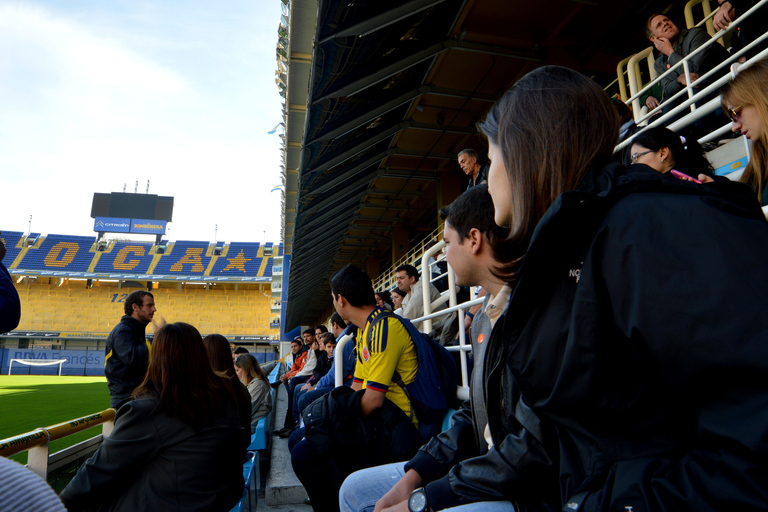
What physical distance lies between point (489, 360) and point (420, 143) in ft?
27.3

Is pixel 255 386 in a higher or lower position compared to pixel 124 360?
lower

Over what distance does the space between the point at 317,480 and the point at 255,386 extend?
8.18ft

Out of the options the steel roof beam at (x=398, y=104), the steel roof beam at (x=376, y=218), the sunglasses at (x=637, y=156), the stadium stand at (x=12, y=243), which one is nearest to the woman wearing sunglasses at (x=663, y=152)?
the sunglasses at (x=637, y=156)

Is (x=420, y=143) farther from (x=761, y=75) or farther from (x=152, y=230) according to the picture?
(x=152, y=230)

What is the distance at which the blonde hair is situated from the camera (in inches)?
61.7

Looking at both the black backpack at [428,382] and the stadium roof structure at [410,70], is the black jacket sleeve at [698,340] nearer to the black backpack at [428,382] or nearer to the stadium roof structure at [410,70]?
the black backpack at [428,382]

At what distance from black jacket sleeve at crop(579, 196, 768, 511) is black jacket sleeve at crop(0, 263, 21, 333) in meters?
2.24

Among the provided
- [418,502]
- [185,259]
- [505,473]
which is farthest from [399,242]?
[185,259]

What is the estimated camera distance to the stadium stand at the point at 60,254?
35.2 m

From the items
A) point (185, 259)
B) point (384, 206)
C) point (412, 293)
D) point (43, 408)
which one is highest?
point (185, 259)

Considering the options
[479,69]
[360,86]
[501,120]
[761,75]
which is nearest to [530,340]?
[501,120]

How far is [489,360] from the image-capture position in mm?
1147

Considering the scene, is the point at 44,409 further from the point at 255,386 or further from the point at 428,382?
the point at 428,382

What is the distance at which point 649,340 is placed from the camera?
64 centimetres
